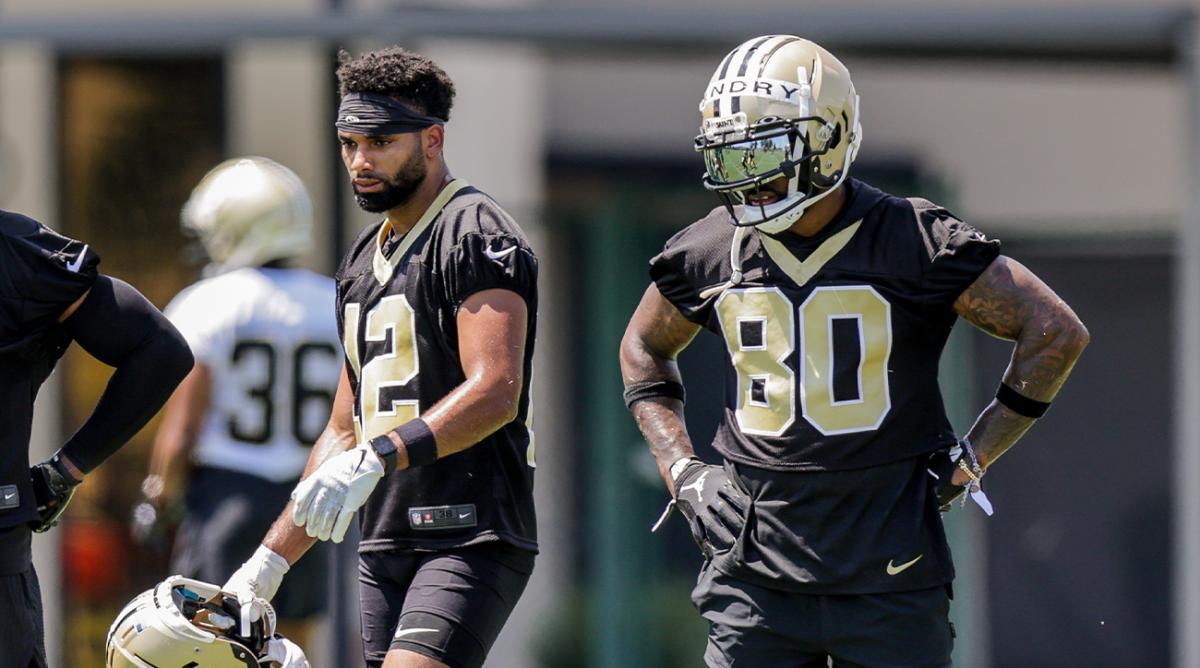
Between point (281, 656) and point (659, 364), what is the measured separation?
107 cm

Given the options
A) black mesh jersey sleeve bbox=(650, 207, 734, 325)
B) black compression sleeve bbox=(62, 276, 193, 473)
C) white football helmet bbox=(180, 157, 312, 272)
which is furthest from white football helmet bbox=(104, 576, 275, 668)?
white football helmet bbox=(180, 157, 312, 272)

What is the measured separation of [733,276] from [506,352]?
52 centimetres

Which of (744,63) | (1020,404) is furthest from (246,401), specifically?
(1020,404)

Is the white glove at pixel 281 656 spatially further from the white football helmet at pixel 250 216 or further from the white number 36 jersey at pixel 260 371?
the white football helmet at pixel 250 216

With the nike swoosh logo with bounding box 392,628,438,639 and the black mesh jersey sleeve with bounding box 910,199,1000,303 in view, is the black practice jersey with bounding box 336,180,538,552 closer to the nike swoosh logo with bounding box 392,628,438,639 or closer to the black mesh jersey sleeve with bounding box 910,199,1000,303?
the nike swoosh logo with bounding box 392,628,438,639

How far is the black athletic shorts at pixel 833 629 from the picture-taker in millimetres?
4000

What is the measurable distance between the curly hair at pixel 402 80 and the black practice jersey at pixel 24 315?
73 cm

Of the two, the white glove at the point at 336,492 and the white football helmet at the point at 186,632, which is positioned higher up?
the white glove at the point at 336,492

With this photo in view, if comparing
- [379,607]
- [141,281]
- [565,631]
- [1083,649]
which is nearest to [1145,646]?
[1083,649]

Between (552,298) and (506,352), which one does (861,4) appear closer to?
(552,298)

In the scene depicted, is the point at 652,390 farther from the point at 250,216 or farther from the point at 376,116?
the point at 250,216

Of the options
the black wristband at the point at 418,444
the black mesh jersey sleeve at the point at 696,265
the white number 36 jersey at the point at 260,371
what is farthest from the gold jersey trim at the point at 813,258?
the white number 36 jersey at the point at 260,371

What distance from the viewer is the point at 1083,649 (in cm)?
916

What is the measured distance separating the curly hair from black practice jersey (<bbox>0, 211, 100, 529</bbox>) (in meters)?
0.73
